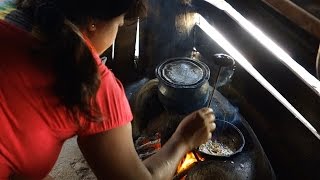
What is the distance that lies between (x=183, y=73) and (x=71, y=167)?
4.93 feet

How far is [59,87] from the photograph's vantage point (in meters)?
1.43

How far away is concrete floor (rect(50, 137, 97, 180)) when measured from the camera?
342cm

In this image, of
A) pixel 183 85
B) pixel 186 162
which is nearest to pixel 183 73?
pixel 183 85

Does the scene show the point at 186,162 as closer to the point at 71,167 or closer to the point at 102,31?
the point at 71,167

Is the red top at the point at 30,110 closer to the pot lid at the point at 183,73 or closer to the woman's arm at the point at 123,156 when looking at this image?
the woman's arm at the point at 123,156

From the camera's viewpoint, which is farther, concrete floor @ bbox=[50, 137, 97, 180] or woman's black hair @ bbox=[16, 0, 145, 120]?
concrete floor @ bbox=[50, 137, 97, 180]

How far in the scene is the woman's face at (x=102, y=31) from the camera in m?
1.50

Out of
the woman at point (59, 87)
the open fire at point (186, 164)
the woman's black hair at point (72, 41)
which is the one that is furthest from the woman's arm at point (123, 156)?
the open fire at point (186, 164)

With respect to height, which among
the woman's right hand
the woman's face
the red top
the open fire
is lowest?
the open fire

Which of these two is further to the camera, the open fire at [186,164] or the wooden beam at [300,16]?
the open fire at [186,164]

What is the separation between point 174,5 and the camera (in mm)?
3197

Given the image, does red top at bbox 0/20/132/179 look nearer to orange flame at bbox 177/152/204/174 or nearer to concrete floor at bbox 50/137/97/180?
orange flame at bbox 177/152/204/174

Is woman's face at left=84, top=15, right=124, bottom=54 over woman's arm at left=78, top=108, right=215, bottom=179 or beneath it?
over

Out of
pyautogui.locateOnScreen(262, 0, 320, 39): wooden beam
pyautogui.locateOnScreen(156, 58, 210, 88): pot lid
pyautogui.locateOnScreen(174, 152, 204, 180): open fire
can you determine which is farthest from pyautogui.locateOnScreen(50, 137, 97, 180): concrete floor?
pyautogui.locateOnScreen(262, 0, 320, 39): wooden beam
